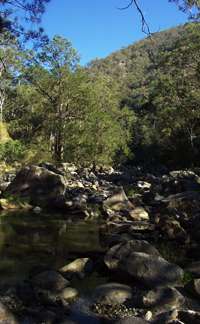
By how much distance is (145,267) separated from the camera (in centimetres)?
772

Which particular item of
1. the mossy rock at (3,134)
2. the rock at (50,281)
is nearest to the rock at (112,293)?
the rock at (50,281)

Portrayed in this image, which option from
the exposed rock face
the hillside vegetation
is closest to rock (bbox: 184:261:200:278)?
the exposed rock face

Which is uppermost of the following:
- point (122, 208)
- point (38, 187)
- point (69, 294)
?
point (38, 187)

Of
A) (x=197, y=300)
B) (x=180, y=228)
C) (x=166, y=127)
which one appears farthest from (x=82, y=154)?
(x=197, y=300)

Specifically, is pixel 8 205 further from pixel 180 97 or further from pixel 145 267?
pixel 180 97

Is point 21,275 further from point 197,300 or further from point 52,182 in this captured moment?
point 52,182

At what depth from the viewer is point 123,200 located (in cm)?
1675

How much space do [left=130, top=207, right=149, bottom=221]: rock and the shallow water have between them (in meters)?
1.49

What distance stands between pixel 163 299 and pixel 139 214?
28.2 feet

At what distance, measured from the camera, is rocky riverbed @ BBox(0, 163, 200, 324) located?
255 inches

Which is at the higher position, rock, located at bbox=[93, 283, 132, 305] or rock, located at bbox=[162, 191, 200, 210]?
rock, located at bbox=[162, 191, 200, 210]

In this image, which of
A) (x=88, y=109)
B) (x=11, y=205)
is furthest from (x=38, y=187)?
(x=88, y=109)

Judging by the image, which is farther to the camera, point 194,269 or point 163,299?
point 194,269

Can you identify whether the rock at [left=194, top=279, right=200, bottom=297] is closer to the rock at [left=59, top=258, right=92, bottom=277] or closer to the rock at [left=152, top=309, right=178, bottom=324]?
the rock at [left=152, top=309, right=178, bottom=324]
